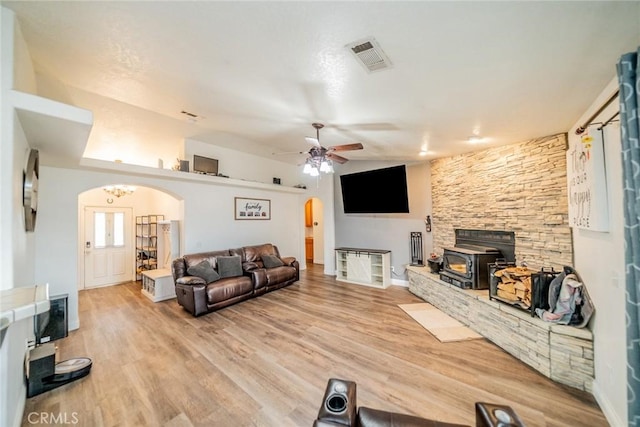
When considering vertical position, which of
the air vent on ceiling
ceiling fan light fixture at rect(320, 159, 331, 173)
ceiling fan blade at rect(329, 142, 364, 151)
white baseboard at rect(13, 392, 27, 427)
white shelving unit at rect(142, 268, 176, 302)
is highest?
the air vent on ceiling

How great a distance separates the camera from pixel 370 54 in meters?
1.73

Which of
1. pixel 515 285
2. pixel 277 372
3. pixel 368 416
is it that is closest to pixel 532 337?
pixel 515 285

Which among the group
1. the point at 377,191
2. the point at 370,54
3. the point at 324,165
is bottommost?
the point at 377,191

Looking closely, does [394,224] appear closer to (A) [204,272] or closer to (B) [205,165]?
(A) [204,272]

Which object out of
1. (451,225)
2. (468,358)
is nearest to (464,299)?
(468,358)

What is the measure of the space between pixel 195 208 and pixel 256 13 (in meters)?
4.33

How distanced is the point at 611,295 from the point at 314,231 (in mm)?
7392

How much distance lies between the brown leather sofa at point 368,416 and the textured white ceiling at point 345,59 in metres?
2.03

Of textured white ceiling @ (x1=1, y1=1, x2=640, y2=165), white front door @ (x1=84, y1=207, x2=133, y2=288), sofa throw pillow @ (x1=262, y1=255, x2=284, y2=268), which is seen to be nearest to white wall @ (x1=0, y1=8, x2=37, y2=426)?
textured white ceiling @ (x1=1, y1=1, x2=640, y2=165)

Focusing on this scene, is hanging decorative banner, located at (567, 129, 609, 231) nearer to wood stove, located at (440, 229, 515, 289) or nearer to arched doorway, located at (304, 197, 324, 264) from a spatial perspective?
wood stove, located at (440, 229, 515, 289)

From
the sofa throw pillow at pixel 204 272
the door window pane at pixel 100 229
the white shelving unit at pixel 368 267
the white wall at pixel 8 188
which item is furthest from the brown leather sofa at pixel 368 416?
the door window pane at pixel 100 229

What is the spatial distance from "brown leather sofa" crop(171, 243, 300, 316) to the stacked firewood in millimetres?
3948

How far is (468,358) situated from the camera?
255cm

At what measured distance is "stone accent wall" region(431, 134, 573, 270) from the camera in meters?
2.97
